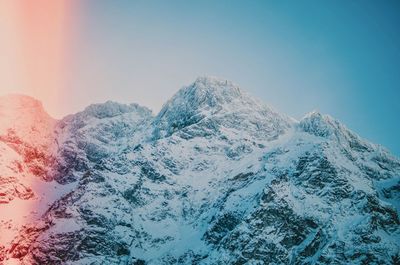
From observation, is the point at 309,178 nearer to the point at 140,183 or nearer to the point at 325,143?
the point at 325,143

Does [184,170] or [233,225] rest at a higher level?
[184,170]

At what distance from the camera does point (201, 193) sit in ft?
570

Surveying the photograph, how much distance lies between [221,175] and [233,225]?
3449 cm

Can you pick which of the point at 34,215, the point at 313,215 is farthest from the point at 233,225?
the point at 34,215

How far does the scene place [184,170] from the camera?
18625 centimetres

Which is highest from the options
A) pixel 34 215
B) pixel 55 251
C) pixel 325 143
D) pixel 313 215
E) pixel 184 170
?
pixel 325 143

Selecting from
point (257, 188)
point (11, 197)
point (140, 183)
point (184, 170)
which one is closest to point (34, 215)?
point (11, 197)

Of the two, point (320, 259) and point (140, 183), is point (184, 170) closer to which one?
point (140, 183)

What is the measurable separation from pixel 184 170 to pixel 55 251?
6245cm

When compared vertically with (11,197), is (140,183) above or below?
above

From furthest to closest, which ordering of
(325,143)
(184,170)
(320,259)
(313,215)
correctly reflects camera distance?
(184,170) → (325,143) → (313,215) → (320,259)

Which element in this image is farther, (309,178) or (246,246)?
(309,178)

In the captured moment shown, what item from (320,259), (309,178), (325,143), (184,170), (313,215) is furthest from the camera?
(184,170)

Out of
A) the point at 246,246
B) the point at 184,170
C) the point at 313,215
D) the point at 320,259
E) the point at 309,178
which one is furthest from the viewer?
the point at 184,170
